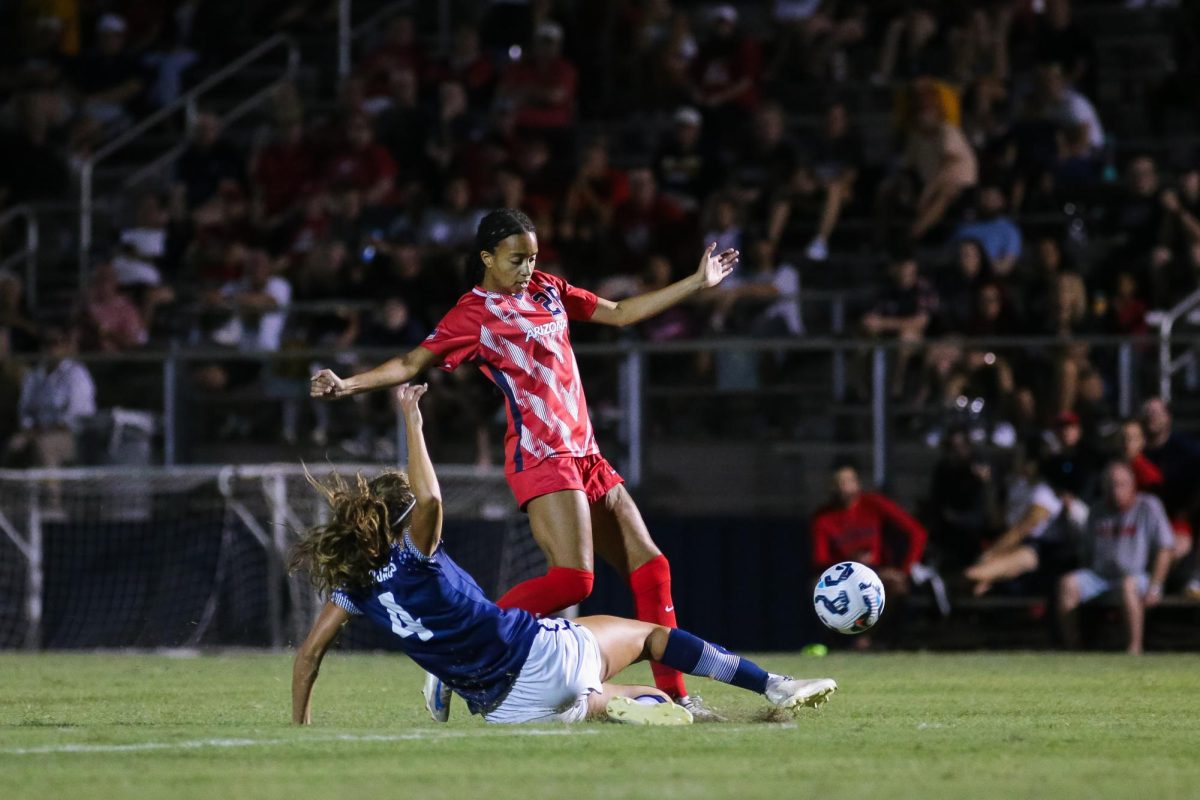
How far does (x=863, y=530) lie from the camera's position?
1544cm

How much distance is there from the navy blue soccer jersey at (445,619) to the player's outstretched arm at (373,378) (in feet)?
2.32

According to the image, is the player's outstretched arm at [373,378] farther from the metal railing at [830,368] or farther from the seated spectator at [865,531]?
the metal railing at [830,368]

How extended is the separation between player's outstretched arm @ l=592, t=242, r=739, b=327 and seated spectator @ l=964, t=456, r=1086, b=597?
6.58m

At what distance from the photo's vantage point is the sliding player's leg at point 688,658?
8.12 meters

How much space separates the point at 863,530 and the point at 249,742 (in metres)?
8.65

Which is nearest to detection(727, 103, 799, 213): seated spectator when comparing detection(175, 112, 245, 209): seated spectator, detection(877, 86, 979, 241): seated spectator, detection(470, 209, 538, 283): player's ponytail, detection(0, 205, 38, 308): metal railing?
detection(877, 86, 979, 241): seated spectator

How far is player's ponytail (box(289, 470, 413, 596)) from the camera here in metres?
7.78

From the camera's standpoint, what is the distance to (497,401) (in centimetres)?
1681

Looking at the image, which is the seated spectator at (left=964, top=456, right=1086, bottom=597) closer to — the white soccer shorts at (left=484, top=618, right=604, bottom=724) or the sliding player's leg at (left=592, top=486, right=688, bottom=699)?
the sliding player's leg at (left=592, top=486, right=688, bottom=699)

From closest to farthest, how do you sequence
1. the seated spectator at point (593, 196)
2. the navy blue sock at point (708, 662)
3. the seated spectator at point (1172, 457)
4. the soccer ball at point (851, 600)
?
the navy blue sock at point (708, 662) → the soccer ball at point (851, 600) → the seated spectator at point (1172, 457) → the seated spectator at point (593, 196)

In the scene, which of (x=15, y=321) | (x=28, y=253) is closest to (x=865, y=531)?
(x=15, y=321)

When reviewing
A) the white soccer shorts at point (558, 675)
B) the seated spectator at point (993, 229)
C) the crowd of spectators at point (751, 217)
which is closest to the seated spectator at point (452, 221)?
the crowd of spectators at point (751, 217)

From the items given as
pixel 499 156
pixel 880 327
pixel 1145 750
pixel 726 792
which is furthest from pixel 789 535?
pixel 726 792

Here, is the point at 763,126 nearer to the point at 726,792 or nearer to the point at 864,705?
the point at 864,705
